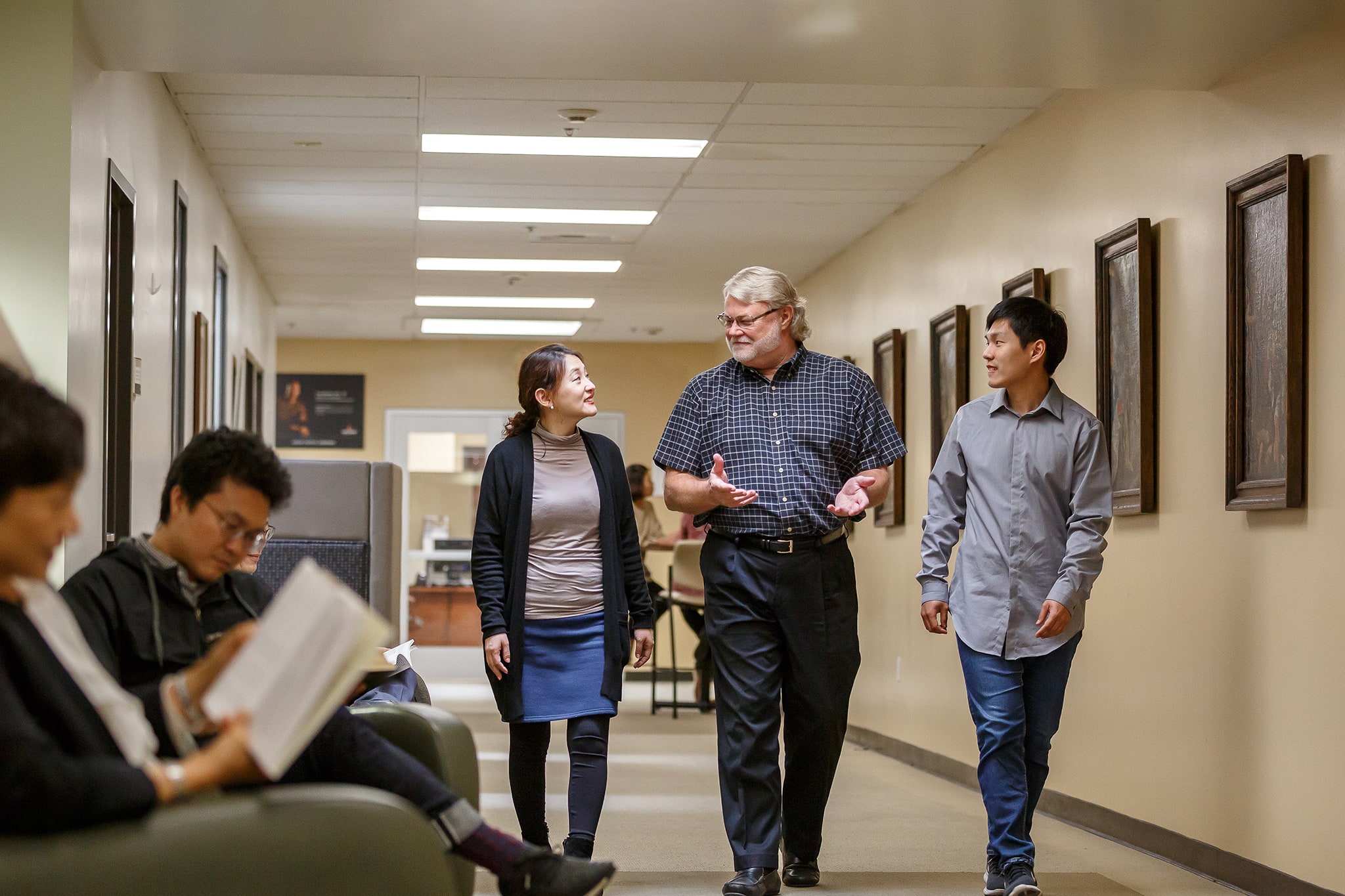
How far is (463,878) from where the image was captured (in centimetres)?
240

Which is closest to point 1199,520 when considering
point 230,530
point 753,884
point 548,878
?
point 753,884

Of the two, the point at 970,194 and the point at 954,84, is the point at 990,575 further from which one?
the point at 970,194

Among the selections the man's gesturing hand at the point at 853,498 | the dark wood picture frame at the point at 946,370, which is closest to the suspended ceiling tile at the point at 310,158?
the dark wood picture frame at the point at 946,370

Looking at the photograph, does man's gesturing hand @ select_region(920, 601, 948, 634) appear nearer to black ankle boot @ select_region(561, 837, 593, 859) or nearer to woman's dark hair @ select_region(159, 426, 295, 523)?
black ankle boot @ select_region(561, 837, 593, 859)

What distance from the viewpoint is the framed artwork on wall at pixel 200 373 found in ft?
20.4

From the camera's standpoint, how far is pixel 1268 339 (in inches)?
157

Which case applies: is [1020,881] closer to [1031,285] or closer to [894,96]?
[1031,285]

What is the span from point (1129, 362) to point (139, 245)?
3.27 m

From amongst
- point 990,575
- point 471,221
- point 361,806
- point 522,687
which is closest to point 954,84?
point 990,575

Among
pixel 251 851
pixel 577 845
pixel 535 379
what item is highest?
pixel 535 379

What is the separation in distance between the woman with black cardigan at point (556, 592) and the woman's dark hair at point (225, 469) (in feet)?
4.57

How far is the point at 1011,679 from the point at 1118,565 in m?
1.53

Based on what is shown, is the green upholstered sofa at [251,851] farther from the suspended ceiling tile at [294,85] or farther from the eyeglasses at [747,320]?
the suspended ceiling tile at [294,85]

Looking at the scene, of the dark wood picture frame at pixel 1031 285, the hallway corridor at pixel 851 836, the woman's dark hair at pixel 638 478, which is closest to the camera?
the hallway corridor at pixel 851 836
